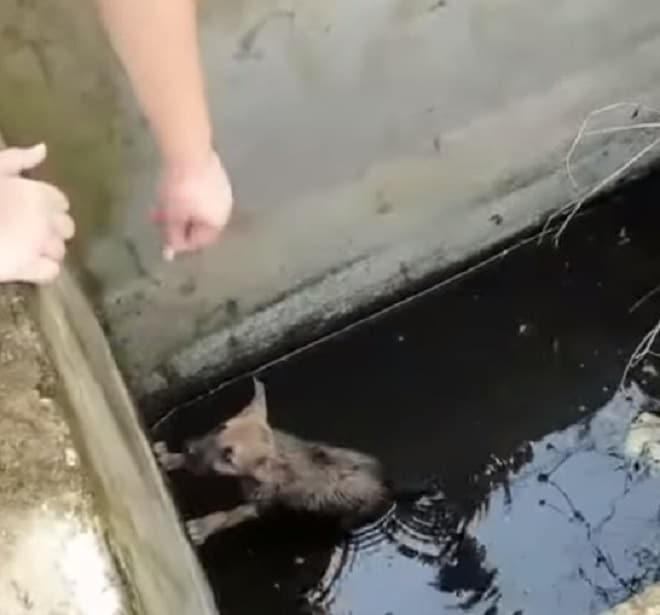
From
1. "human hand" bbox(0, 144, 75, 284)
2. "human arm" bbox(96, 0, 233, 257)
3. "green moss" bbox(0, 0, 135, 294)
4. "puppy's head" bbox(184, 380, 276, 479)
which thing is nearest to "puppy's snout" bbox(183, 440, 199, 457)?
"puppy's head" bbox(184, 380, 276, 479)

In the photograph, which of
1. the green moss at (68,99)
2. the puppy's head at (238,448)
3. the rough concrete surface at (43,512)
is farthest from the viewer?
the puppy's head at (238,448)

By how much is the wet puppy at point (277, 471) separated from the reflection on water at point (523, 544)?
5 cm

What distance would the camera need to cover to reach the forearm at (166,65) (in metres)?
1.46

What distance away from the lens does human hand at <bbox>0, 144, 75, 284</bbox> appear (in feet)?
4.53

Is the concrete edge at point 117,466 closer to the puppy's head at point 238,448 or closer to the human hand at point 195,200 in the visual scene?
the human hand at point 195,200

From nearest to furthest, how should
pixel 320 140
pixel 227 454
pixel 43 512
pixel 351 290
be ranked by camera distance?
pixel 43 512 → pixel 320 140 → pixel 227 454 → pixel 351 290

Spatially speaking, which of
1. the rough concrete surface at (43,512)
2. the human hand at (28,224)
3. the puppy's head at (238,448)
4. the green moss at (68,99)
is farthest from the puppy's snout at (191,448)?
the rough concrete surface at (43,512)

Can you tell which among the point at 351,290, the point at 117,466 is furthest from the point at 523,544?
the point at 117,466

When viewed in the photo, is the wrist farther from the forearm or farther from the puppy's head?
the puppy's head

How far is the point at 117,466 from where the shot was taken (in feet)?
4.62

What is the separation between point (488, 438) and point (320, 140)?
1.51 ft

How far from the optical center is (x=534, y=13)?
7.16 ft

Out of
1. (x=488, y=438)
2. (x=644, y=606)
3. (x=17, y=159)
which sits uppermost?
(x=17, y=159)

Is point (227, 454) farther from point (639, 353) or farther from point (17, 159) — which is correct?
point (17, 159)
